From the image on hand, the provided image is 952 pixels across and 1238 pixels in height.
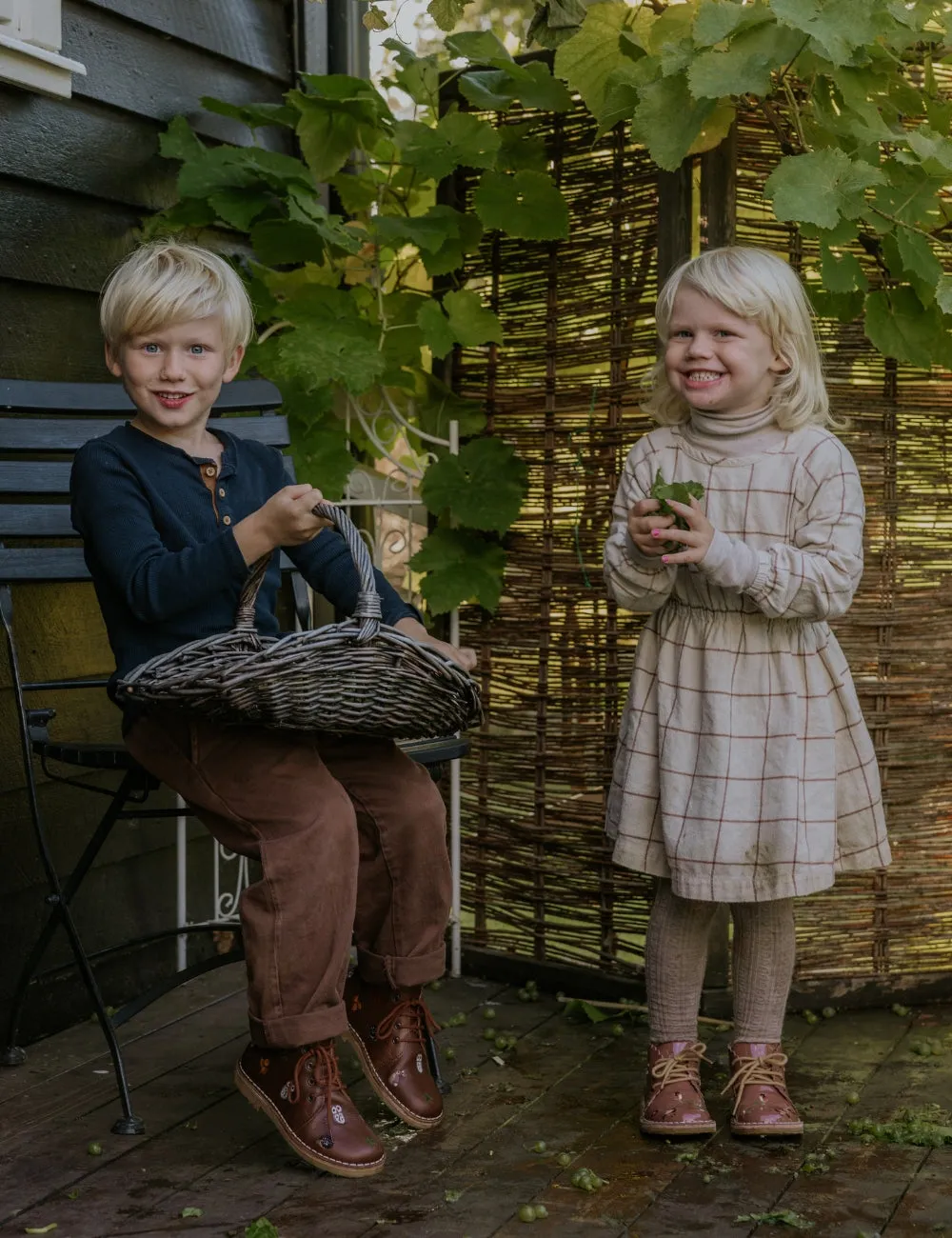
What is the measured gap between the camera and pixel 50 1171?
2377mm

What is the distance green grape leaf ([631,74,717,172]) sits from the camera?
2.68m

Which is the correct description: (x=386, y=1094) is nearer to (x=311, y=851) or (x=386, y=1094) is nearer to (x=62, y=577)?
(x=311, y=851)

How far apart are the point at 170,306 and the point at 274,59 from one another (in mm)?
1446

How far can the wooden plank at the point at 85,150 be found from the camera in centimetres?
294

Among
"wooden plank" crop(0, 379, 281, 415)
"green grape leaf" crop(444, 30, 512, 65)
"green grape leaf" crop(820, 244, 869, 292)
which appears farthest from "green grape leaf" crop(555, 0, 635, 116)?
"wooden plank" crop(0, 379, 281, 415)

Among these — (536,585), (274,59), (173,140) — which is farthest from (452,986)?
(274,59)

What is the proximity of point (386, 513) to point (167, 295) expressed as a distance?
1306 mm

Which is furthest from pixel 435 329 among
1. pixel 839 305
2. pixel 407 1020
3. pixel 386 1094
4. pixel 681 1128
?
pixel 681 1128

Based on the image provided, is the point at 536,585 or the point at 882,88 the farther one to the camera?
the point at 536,585

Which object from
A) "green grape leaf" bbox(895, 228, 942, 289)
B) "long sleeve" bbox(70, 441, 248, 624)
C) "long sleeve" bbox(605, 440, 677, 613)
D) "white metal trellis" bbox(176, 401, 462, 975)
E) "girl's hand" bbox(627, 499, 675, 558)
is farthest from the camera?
"white metal trellis" bbox(176, 401, 462, 975)

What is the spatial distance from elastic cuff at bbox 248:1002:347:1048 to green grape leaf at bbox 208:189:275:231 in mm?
1702

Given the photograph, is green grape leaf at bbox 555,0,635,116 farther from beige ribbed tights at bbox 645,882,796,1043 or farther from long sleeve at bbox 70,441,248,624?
beige ribbed tights at bbox 645,882,796,1043

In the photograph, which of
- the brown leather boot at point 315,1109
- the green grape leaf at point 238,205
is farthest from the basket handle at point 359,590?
the green grape leaf at point 238,205

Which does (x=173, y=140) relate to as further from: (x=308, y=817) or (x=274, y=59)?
(x=308, y=817)
